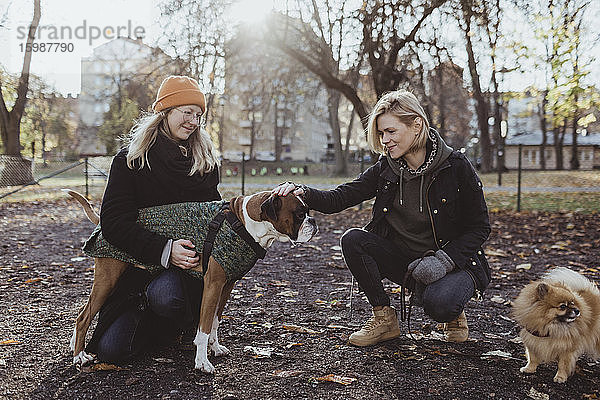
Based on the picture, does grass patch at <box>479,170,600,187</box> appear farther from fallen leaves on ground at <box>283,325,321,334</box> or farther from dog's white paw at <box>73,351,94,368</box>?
dog's white paw at <box>73,351,94,368</box>

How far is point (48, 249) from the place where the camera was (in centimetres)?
800

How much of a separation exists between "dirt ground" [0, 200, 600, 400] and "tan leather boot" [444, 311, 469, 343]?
7 cm

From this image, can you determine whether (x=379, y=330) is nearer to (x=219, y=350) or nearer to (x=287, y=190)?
(x=219, y=350)

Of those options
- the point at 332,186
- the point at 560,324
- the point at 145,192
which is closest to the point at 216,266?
the point at 145,192

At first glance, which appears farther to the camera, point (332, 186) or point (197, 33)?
point (332, 186)

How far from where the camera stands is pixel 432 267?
3.53 meters

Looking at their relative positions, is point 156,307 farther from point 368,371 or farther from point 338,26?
point 338,26

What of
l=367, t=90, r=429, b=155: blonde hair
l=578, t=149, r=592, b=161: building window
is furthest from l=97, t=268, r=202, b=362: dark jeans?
l=578, t=149, r=592, b=161: building window

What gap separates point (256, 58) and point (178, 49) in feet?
8.30

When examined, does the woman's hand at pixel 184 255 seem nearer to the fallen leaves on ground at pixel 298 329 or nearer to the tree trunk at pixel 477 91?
the fallen leaves on ground at pixel 298 329

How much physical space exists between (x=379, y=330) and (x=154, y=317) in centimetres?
162

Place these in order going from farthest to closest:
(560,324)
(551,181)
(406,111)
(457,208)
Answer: (551,181) < (457,208) < (406,111) < (560,324)

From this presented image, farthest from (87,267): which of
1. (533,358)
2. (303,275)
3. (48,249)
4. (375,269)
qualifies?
(533,358)

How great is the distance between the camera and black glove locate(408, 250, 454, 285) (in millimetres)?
3533
